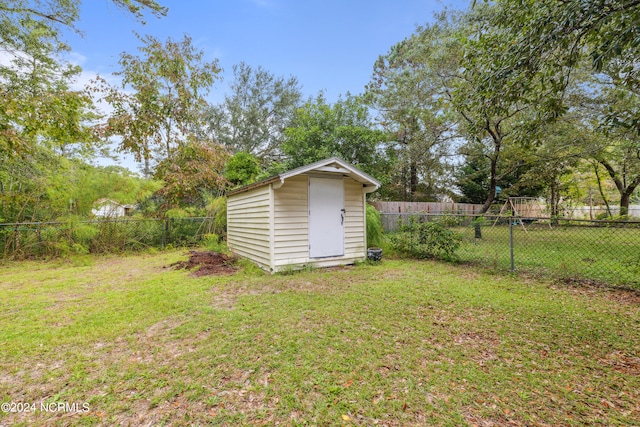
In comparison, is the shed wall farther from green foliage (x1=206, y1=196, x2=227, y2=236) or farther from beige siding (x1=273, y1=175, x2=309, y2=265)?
green foliage (x1=206, y1=196, x2=227, y2=236)

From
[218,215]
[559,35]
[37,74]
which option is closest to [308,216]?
[559,35]

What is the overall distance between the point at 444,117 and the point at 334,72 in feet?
15.5

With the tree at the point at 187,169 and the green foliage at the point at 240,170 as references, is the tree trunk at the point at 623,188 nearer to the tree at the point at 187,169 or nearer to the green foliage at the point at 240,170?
the green foliage at the point at 240,170

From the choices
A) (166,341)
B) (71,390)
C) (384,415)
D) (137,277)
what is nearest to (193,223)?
(137,277)

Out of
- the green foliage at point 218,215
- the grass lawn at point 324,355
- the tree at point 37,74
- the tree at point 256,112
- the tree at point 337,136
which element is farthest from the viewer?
the tree at point 256,112

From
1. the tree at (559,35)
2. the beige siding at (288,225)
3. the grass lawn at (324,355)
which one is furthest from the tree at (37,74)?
the tree at (559,35)

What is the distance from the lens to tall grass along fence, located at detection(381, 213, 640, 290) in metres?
4.47

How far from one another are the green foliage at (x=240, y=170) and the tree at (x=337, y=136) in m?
2.02

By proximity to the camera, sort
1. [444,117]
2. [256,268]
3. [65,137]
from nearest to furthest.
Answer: [65,137], [256,268], [444,117]

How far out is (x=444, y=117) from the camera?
10133 mm

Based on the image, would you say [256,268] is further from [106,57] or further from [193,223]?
[106,57]

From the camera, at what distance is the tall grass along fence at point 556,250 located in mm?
4469

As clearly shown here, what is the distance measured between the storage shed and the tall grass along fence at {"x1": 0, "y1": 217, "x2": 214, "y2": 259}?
11.6 feet

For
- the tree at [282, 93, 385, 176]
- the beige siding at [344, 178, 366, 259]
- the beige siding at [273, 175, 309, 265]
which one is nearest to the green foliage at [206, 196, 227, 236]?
the beige siding at [273, 175, 309, 265]
